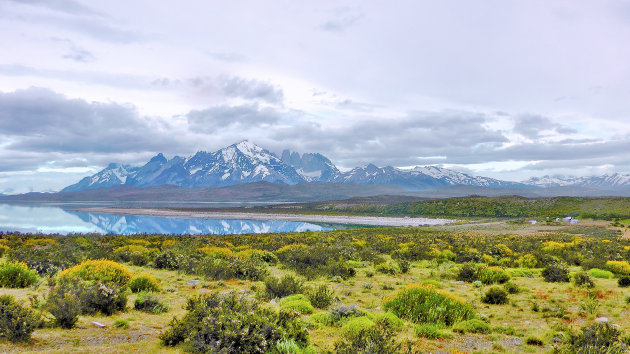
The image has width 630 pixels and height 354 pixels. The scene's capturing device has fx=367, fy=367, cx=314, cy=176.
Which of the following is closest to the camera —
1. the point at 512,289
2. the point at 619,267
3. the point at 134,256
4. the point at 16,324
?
the point at 16,324

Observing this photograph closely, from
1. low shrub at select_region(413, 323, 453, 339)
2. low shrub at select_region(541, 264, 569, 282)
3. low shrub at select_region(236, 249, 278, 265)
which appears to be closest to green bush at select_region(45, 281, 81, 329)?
low shrub at select_region(413, 323, 453, 339)

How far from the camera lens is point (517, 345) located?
29.7 feet

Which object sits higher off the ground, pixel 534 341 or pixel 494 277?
pixel 534 341

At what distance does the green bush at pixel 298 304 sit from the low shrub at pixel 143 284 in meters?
5.31

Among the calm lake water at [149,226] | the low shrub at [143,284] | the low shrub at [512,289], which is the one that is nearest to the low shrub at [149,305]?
the low shrub at [143,284]

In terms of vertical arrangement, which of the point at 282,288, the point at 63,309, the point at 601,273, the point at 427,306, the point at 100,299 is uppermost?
the point at 63,309

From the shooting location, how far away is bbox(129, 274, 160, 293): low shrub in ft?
45.0

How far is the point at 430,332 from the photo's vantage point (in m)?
9.46

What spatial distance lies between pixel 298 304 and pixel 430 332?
401 centimetres

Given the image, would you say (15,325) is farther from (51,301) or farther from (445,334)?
(445,334)

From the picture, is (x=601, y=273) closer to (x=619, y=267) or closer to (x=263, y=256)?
(x=619, y=267)

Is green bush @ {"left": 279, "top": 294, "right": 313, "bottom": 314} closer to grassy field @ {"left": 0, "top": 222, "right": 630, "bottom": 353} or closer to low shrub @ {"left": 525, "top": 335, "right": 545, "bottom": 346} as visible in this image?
grassy field @ {"left": 0, "top": 222, "right": 630, "bottom": 353}

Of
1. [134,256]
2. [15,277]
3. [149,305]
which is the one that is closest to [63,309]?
[149,305]

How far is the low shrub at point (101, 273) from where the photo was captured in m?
13.1
